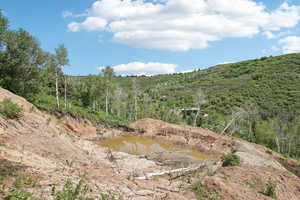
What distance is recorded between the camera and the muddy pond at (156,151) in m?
18.2

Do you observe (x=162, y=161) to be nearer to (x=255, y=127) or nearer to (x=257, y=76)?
(x=255, y=127)

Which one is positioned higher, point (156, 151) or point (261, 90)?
point (261, 90)

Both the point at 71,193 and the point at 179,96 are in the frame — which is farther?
the point at 179,96

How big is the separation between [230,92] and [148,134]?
46.5 metres

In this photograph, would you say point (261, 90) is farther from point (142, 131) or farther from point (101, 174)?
point (101, 174)

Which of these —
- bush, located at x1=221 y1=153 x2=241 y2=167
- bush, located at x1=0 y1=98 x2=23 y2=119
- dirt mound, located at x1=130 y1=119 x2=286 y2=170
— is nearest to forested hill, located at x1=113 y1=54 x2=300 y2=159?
dirt mound, located at x1=130 y1=119 x2=286 y2=170

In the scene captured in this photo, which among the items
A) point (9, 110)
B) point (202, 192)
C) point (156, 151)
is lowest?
point (156, 151)

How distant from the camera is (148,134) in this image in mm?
30062

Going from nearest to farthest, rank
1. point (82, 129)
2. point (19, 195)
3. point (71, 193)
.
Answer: point (19, 195) < point (71, 193) < point (82, 129)

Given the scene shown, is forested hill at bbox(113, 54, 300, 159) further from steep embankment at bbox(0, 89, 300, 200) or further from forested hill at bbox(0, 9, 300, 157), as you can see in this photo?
steep embankment at bbox(0, 89, 300, 200)

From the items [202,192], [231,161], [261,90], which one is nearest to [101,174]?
[202,192]

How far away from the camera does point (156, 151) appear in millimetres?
21391

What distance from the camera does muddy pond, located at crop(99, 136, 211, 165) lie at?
18177mm

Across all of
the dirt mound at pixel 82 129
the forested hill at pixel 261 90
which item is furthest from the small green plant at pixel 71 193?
the forested hill at pixel 261 90
